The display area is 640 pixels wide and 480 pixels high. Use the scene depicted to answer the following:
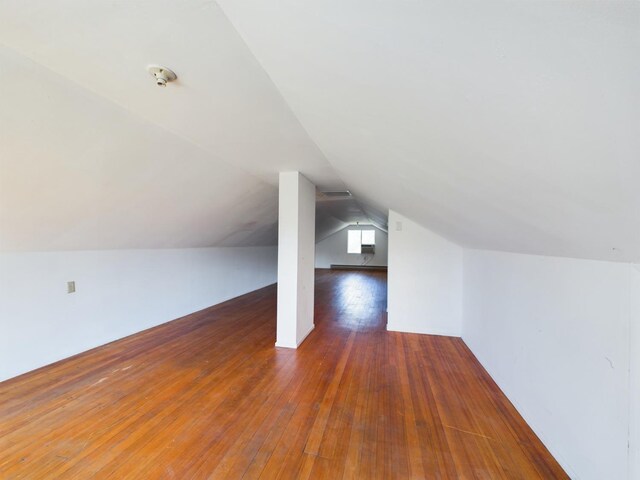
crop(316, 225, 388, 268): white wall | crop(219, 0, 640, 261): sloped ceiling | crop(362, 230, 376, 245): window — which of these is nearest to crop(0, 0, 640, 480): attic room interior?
crop(219, 0, 640, 261): sloped ceiling

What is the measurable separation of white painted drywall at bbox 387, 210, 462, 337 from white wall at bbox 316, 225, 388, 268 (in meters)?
8.31

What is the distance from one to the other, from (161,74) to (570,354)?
2676 mm

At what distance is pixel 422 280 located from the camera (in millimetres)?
3744

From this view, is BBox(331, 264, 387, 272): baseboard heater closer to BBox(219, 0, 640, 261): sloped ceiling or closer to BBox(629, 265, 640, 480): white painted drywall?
BBox(219, 0, 640, 261): sloped ceiling

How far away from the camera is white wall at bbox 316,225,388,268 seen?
12.1m

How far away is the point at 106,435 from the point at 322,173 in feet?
9.65

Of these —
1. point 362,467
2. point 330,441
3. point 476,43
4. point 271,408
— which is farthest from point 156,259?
point 476,43

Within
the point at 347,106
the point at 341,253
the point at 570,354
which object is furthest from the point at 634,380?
the point at 341,253

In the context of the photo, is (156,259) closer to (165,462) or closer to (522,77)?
(165,462)

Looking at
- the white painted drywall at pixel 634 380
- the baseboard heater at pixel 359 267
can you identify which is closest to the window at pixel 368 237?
the baseboard heater at pixel 359 267

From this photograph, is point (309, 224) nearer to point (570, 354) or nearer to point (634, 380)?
point (570, 354)

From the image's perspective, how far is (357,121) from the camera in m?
1.33

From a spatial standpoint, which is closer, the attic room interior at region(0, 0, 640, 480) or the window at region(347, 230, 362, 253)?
the attic room interior at region(0, 0, 640, 480)

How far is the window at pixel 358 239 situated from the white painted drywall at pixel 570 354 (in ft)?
32.5
